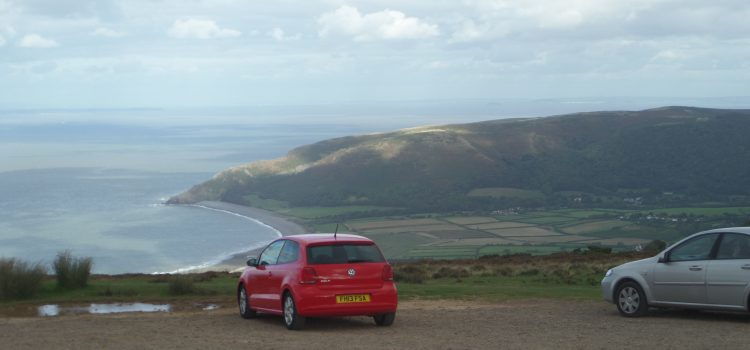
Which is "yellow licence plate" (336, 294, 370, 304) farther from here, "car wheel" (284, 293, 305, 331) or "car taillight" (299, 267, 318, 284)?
"car wheel" (284, 293, 305, 331)

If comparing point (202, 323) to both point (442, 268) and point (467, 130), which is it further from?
point (467, 130)

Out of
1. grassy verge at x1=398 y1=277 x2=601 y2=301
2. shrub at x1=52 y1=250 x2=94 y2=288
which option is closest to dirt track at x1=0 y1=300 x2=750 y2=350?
grassy verge at x1=398 y1=277 x2=601 y2=301

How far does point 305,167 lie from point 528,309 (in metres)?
101

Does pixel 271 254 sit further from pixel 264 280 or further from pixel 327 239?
pixel 327 239

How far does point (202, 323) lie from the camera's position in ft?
50.3

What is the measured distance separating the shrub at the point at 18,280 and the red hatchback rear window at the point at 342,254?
8410 millimetres

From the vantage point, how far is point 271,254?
1592 centimetres

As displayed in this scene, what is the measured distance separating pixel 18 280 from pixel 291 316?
824 centimetres

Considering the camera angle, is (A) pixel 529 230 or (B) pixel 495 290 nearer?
(B) pixel 495 290

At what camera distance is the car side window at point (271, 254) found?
1569 centimetres

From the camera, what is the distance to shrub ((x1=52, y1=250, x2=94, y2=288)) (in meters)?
21.6

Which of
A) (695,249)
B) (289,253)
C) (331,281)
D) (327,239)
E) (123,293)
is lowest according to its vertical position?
(123,293)

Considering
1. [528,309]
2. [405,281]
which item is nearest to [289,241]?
[528,309]

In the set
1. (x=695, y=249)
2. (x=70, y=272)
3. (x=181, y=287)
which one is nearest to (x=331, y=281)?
(x=695, y=249)
